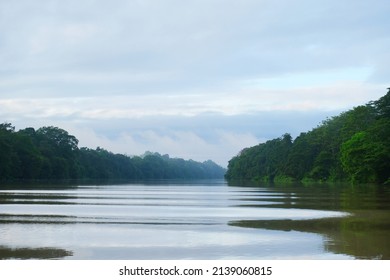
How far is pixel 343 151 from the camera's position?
9775 cm

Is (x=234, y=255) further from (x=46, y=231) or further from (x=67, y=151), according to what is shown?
(x=67, y=151)

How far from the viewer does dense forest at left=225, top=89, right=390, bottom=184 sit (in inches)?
3319

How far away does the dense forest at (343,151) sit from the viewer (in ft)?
277

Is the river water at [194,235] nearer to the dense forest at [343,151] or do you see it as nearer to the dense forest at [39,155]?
the dense forest at [343,151]

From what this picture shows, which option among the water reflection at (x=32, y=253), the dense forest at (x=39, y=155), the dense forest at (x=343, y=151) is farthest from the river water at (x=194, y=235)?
the dense forest at (x=39, y=155)

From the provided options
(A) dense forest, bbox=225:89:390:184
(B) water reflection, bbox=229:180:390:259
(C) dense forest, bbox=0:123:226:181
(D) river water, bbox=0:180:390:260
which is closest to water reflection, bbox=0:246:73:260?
(D) river water, bbox=0:180:390:260

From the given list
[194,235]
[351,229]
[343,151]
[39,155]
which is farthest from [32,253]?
[39,155]

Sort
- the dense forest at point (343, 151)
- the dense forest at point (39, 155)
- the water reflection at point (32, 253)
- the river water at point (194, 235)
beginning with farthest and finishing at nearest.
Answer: the dense forest at point (39, 155)
the dense forest at point (343, 151)
the river water at point (194, 235)
the water reflection at point (32, 253)

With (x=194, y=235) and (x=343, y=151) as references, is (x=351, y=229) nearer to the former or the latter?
(x=194, y=235)

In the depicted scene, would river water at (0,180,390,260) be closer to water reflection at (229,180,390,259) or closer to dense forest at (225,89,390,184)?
water reflection at (229,180,390,259)

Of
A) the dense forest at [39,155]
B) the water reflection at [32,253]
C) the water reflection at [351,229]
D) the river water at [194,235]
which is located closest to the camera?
the water reflection at [32,253]

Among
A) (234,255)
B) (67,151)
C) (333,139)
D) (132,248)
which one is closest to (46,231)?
(132,248)
